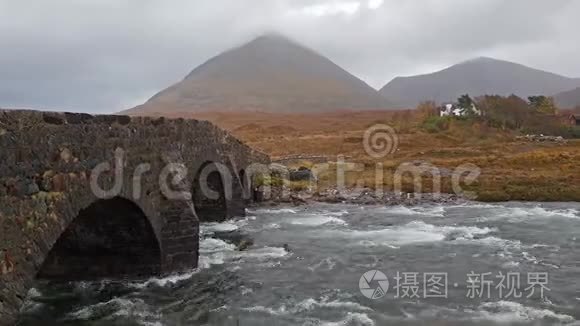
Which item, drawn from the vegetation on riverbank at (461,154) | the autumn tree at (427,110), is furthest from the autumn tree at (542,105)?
the autumn tree at (427,110)

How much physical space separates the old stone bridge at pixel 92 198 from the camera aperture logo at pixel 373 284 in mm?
4364

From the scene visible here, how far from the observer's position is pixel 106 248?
13.6 meters

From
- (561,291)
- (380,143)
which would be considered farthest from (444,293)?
(380,143)

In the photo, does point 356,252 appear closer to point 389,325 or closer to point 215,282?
point 215,282

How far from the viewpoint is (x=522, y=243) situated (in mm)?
19422
